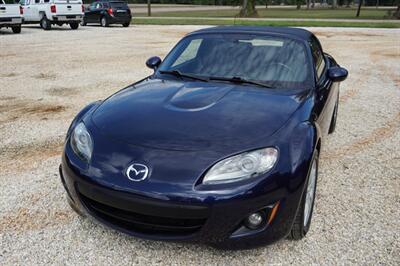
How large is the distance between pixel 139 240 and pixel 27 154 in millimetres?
2277

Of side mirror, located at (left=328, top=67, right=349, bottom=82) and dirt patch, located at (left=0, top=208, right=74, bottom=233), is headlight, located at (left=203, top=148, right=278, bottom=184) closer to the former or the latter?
dirt patch, located at (left=0, top=208, right=74, bottom=233)

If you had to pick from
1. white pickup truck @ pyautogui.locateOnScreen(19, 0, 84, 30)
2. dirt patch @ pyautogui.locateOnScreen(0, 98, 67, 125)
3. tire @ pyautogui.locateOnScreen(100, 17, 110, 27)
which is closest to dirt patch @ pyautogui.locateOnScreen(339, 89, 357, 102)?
dirt patch @ pyautogui.locateOnScreen(0, 98, 67, 125)

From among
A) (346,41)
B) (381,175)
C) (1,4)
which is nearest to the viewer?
(381,175)

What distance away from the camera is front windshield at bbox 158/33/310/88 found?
346 cm

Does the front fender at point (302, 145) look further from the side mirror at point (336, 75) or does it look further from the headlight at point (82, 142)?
the headlight at point (82, 142)

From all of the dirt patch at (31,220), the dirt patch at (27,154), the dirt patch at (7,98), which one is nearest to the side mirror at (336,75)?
the dirt patch at (31,220)

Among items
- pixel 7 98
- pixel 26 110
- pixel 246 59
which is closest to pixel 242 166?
pixel 246 59

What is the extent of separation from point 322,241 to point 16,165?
313 centimetres

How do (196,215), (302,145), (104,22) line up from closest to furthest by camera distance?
(196,215), (302,145), (104,22)

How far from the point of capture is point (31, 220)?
304cm

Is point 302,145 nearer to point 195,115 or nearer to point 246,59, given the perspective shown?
point 195,115

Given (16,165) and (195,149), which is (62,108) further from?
(195,149)

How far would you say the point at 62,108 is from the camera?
6.20m

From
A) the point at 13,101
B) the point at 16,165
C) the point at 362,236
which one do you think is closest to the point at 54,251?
the point at 16,165
